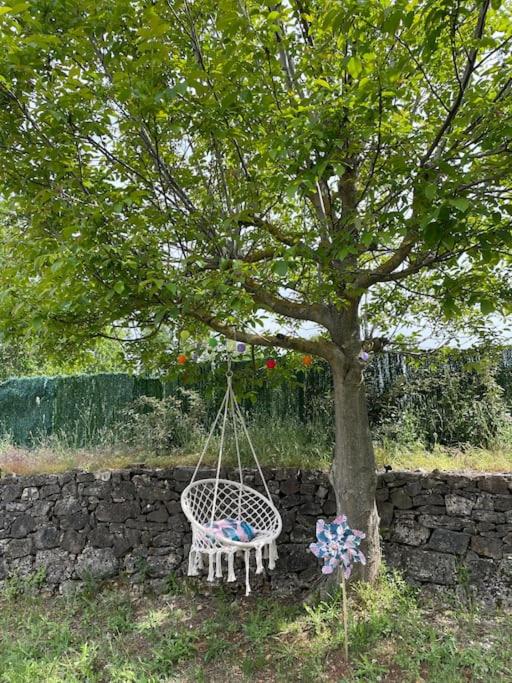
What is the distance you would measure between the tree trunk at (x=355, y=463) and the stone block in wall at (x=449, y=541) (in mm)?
532

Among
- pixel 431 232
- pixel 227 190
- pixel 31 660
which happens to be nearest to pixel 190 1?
pixel 227 190

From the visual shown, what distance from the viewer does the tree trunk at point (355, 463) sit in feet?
12.9

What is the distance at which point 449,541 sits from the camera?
415cm

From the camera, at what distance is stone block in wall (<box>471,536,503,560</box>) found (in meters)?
3.95

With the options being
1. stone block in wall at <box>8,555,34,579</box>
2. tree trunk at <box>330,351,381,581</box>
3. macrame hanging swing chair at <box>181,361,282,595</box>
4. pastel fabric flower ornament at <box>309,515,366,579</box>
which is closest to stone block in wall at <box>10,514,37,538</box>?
stone block in wall at <box>8,555,34,579</box>

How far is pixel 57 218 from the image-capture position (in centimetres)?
336

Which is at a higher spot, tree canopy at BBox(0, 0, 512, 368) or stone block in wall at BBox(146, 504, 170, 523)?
tree canopy at BBox(0, 0, 512, 368)

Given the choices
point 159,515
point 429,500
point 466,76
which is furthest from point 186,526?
point 466,76

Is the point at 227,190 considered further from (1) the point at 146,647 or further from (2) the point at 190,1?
(1) the point at 146,647

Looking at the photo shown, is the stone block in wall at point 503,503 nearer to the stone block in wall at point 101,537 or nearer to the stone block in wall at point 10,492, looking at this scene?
the stone block in wall at point 101,537

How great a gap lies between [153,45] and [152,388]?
17.1 feet

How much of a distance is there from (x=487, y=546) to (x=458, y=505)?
355 millimetres

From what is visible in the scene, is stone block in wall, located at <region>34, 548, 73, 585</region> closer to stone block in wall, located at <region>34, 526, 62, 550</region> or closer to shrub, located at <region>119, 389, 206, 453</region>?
stone block in wall, located at <region>34, 526, 62, 550</region>

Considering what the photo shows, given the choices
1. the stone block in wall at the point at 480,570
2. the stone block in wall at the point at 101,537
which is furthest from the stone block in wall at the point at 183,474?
the stone block in wall at the point at 480,570
